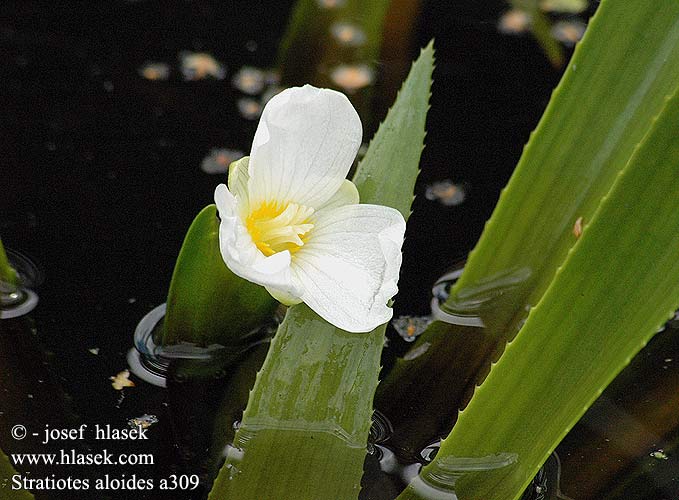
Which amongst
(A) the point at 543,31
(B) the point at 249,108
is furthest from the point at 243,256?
(A) the point at 543,31

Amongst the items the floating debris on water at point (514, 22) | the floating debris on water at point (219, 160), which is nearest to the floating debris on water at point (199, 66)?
the floating debris on water at point (219, 160)

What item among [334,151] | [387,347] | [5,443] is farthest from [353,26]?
[5,443]

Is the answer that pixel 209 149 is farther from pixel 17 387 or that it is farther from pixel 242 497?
pixel 242 497

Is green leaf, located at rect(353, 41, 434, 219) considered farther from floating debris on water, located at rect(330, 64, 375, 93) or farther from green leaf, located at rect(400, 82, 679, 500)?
floating debris on water, located at rect(330, 64, 375, 93)

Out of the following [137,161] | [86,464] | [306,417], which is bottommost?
[86,464]

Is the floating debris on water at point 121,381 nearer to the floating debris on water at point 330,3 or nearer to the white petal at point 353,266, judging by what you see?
the white petal at point 353,266

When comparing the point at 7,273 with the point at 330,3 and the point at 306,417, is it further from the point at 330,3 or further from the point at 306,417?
the point at 330,3
